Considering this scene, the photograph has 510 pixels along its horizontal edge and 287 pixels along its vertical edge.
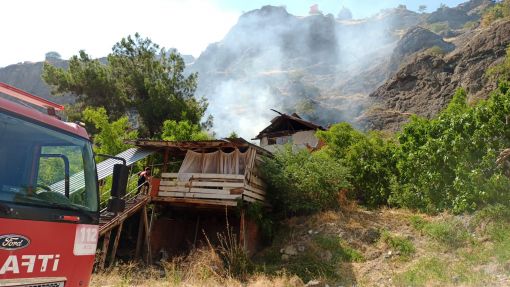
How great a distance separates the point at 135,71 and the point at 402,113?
30.4 meters

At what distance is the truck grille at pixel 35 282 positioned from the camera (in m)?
3.57

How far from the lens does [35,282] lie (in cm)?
385

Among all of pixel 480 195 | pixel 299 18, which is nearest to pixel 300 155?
pixel 480 195

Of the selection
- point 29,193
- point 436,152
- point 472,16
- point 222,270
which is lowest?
point 222,270

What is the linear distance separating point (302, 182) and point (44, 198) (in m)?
11.9

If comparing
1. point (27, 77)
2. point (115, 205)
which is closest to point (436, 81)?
point (115, 205)

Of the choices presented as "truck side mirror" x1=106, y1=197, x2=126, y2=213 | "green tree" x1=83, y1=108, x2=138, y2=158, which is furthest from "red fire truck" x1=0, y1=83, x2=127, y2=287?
"green tree" x1=83, y1=108, x2=138, y2=158

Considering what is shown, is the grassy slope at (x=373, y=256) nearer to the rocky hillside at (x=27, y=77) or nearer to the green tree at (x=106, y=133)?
the green tree at (x=106, y=133)

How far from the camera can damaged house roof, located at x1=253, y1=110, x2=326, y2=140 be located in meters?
31.5

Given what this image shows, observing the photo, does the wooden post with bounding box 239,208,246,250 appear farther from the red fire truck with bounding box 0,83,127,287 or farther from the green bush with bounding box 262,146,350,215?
the red fire truck with bounding box 0,83,127,287

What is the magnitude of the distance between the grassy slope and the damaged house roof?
1689cm

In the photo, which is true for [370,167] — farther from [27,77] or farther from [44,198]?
[27,77]

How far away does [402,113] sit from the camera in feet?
145

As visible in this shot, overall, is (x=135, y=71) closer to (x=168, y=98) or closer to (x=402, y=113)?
(x=168, y=98)
